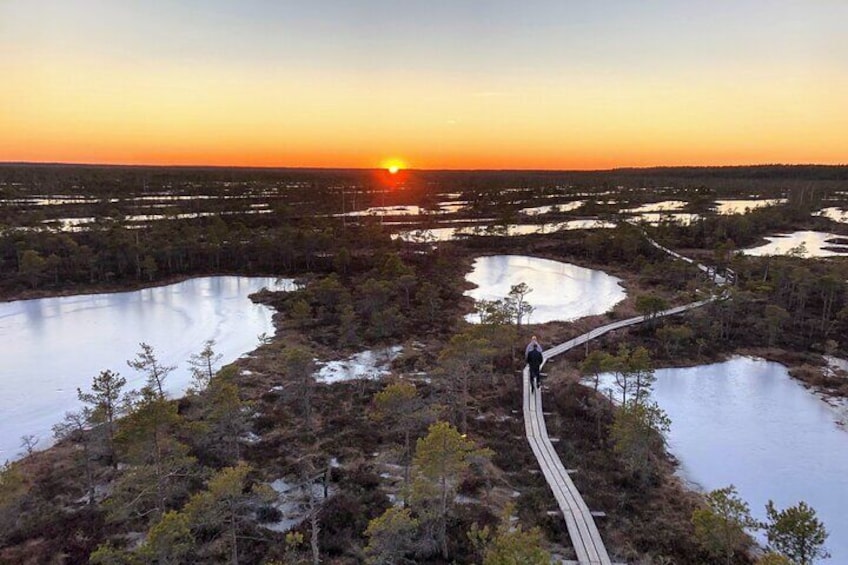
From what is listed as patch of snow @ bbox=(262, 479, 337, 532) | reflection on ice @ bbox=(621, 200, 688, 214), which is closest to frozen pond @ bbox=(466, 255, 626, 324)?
patch of snow @ bbox=(262, 479, 337, 532)

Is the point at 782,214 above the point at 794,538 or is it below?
above

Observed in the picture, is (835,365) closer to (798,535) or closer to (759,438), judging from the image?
(759,438)

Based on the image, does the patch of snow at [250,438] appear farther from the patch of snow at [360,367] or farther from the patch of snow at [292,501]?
the patch of snow at [360,367]

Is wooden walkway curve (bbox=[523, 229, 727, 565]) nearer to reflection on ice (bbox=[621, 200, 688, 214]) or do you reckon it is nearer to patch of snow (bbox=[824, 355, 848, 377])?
patch of snow (bbox=[824, 355, 848, 377])

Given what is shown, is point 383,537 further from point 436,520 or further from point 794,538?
point 794,538

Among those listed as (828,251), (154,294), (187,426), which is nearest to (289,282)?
(154,294)

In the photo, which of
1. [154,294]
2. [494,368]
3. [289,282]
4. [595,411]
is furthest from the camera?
[289,282]
